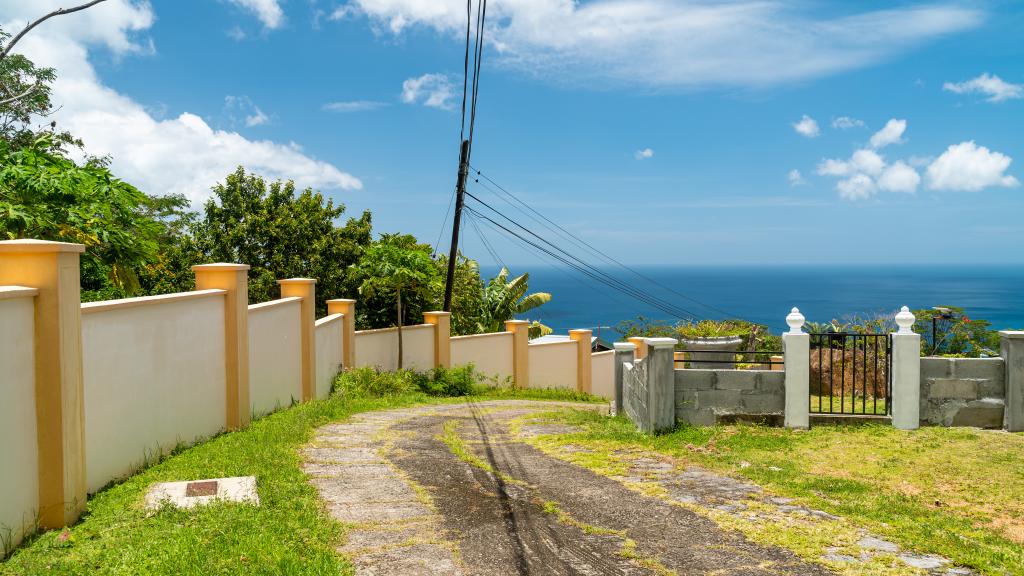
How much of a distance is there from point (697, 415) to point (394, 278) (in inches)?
Result: 356

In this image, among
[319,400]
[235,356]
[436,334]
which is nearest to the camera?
[235,356]

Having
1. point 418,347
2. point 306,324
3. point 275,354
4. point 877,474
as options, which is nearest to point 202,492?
point 275,354

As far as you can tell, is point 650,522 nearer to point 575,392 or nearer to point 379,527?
point 379,527

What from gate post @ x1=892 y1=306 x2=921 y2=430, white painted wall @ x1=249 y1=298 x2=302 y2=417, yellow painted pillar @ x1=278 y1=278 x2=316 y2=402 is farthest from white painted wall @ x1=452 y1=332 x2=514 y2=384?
gate post @ x1=892 y1=306 x2=921 y2=430

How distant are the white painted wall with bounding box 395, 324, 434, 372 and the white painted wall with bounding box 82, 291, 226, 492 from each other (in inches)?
346

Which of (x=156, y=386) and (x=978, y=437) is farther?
(x=978, y=437)

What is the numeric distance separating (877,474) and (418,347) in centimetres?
1233

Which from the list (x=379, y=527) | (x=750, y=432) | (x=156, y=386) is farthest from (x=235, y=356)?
(x=750, y=432)

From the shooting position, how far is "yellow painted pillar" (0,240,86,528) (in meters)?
5.46

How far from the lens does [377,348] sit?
1728cm

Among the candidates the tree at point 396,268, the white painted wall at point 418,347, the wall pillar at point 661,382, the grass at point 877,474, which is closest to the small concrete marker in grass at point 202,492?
the grass at point 877,474

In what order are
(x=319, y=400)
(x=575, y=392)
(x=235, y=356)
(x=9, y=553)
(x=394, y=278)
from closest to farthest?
1. (x=9, y=553)
2. (x=235, y=356)
3. (x=319, y=400)
4. (x=394, y=278)
5. (x=575, y=392)

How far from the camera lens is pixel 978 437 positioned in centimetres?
969

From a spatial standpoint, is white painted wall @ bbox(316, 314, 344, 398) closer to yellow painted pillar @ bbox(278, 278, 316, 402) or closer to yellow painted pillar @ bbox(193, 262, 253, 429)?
yellow painted pillar @ bbox(278, 278, 316, 402)
